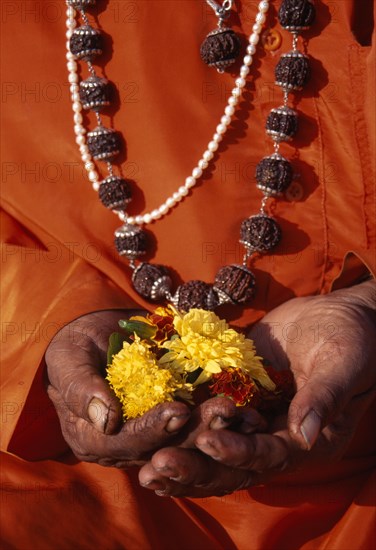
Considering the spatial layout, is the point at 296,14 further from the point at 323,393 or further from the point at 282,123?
the point at 323,393

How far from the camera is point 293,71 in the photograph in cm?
154

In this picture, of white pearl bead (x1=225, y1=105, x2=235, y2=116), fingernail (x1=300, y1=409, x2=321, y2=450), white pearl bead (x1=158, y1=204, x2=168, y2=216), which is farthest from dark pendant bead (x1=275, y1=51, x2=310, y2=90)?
fingernail (x1=300, y1=409, x2=321, y2=450)

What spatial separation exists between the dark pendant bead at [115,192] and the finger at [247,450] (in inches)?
26.4

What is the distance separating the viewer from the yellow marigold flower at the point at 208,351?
52.7 inches

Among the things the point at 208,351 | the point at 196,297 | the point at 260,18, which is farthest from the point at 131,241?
the point at 260,18

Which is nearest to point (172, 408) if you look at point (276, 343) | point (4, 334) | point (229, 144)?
point (276, 343)

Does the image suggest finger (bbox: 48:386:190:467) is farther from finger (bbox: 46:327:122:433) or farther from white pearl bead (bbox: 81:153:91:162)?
white pearl bead (bbox: 81:153:91:162)

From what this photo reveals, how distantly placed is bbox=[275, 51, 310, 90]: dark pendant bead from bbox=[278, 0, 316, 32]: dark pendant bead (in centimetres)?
5

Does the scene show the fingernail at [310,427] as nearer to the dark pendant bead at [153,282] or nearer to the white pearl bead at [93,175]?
the dark pendant bead at [153,282]

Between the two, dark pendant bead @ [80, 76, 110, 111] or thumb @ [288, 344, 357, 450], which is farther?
dark pendant bead @ [80, 76, 110, 111]

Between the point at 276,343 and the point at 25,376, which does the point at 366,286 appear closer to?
the point at 276,343

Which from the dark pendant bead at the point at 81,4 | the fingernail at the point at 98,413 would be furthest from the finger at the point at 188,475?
the dark pendant bead at the point at 81,4

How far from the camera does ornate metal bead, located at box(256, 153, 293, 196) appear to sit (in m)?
1.59

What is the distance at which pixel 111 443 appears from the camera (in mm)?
1271
